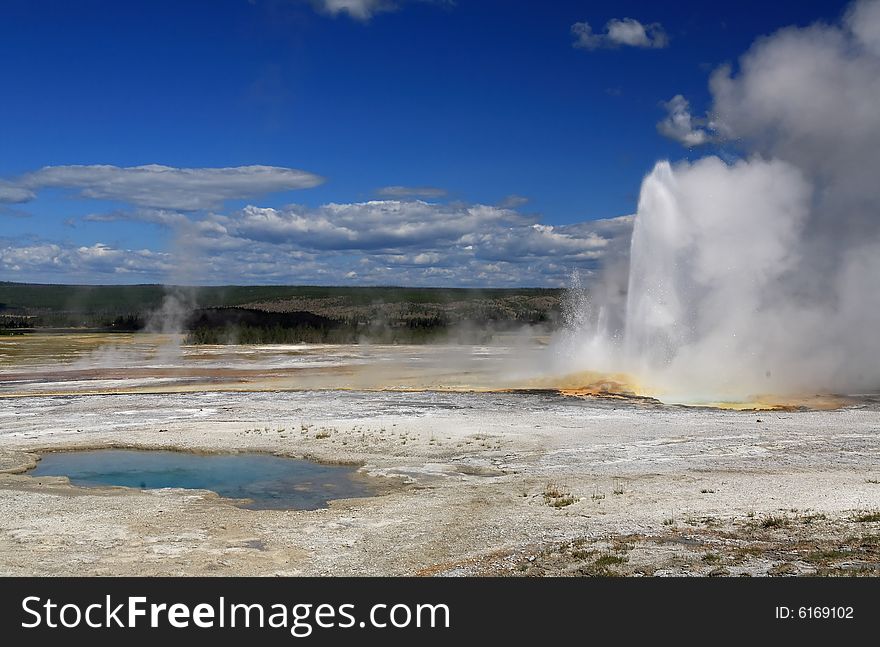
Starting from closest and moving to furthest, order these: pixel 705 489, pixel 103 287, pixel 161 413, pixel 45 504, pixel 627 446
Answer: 1. pixel 45 504
2. pixel 705 489
3. pixel 627 446
4. pixel 161 413
5. pixel 103 287

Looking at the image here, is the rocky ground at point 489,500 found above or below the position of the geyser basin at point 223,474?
above

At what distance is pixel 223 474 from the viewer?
15031 mm

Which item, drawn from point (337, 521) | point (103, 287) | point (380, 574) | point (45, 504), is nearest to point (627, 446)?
point (337, 521)

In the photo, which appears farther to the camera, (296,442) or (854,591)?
(296,442)

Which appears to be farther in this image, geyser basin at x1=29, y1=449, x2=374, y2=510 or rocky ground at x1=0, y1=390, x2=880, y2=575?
geyser basin at x1=29, y1=449, x2=374, y2=510

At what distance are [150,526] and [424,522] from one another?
3494mm

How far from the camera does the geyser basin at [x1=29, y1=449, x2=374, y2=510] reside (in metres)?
13.1

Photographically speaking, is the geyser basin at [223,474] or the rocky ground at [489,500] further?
the geyser basin at [223,474]

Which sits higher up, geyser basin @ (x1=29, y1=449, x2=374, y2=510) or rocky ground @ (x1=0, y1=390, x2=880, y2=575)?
rocky ground @ (x1=0, y1=390, x2=880, y2=575)

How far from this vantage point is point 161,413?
75.1 feet

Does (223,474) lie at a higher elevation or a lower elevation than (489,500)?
lower

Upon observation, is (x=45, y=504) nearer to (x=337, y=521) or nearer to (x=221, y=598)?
(x=337, y=521)

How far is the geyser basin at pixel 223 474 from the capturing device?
13.1m

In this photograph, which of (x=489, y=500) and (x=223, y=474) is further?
(x=223, y=474)
